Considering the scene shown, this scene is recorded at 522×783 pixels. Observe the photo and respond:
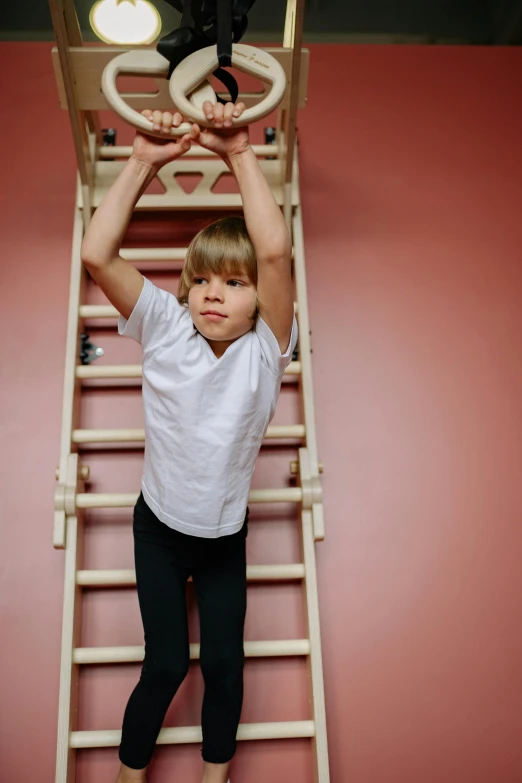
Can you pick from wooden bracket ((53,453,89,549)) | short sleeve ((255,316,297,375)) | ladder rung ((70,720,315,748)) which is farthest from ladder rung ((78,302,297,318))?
ladder rung ((70,720,315,748))

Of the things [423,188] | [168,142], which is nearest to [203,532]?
[168,142]

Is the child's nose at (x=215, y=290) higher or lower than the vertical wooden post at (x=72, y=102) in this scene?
lower

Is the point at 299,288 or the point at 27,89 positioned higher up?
the point at 27,89

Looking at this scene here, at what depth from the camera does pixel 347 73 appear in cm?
225

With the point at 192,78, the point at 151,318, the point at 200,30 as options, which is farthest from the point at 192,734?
the point at 200,30

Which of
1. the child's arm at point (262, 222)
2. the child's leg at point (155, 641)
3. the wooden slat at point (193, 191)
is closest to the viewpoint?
the child's arm at point (262, 222)

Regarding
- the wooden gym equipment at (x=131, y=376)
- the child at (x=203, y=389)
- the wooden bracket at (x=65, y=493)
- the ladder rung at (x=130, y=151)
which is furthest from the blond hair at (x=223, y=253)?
the ladder rung at (x=130, y=151)

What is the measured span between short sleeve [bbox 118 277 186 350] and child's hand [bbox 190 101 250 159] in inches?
11.3

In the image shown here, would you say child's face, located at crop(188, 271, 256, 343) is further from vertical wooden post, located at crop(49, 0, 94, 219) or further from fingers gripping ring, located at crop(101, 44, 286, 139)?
vertical wooden post, located at crop(49, 0, 94, 219)

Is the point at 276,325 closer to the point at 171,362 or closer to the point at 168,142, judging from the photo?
the point at 171,362

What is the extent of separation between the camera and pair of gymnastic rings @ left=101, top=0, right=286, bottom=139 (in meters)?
1.26

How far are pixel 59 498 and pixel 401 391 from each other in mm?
991

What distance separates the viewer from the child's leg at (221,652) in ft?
4.48

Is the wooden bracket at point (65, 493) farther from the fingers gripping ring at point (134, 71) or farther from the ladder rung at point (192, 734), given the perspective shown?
the fingers gripping ring at point (134, 71)
